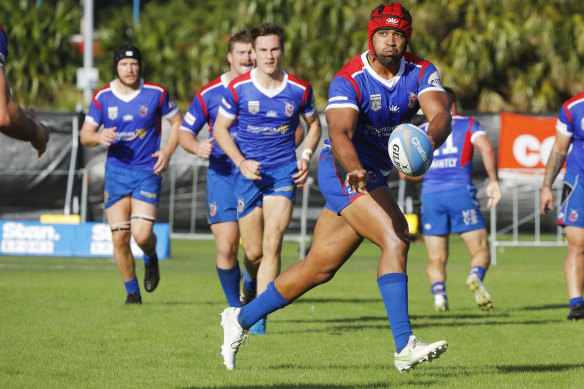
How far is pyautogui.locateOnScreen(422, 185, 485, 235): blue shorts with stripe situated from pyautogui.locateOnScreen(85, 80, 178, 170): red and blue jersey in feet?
10.0

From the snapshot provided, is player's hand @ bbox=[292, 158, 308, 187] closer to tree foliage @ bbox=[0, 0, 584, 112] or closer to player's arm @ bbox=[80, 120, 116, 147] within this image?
player's arm @ bbox=[80, 120, 116, 147]

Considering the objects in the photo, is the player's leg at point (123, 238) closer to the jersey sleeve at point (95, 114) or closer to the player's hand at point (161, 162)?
the player's hand at point (161, 162)

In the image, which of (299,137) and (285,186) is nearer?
(285,186)

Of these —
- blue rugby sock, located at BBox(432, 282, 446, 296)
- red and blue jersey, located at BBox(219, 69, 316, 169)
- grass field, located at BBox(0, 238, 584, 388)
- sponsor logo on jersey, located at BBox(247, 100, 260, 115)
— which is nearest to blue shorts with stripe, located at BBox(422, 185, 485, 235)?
blue rugby sock, located at BBox(432, 282, 446, 296)

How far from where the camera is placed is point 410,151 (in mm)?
5656

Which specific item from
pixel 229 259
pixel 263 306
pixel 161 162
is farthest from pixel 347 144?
pixel 161 162

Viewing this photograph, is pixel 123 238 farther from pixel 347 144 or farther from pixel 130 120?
pixel 347 144

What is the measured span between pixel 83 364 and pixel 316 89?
21746 mm

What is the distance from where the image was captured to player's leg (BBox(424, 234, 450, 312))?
10484 millimetres

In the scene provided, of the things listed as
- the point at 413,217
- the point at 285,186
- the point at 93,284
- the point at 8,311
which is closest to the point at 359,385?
the point at 285,186

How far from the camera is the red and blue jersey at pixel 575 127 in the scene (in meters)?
9.59

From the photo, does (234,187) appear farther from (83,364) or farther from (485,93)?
(485,93)

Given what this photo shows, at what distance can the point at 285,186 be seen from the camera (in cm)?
853

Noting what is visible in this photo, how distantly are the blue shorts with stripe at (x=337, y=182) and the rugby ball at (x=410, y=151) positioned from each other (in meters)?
0.50
